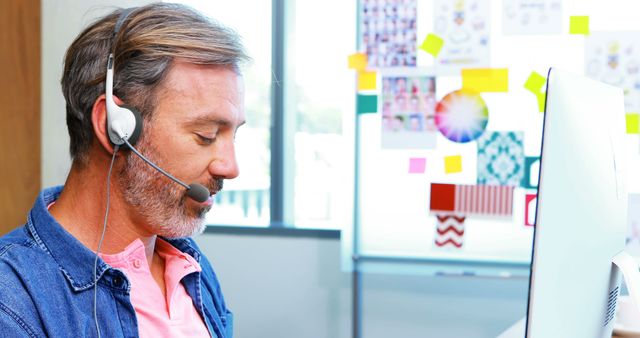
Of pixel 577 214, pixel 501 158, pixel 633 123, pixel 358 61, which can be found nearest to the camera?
pixel 577 214

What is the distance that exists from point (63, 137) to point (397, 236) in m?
1.49

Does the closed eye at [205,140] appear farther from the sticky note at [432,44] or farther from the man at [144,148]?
the sticky note at [432,44]

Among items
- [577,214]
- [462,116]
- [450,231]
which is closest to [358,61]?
[462,116]

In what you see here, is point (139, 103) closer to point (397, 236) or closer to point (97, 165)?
point (97, 165)

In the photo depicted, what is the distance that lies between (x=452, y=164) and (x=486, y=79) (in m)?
0.30

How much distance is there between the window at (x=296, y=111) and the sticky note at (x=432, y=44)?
35 cm

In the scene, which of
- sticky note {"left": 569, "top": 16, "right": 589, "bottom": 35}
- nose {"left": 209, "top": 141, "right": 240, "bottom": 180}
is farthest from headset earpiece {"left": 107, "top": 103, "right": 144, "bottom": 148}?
sticky note {"left": 569, "top": 16, "right": 589, "bottom": 35}

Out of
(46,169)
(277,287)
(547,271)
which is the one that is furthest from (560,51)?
(46,169)

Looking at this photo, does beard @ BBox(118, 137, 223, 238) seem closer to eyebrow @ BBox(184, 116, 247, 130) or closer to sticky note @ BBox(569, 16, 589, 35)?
eyebrow @ BBox(184, 116, 247, 130)

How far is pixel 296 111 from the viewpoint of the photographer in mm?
2984

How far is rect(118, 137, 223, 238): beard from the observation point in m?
1.12

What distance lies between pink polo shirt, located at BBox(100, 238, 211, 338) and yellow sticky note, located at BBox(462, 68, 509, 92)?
156 cm

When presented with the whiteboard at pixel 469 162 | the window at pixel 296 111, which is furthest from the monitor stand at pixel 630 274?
the window at pixel 296 111

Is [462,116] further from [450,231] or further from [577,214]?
[577,214]
